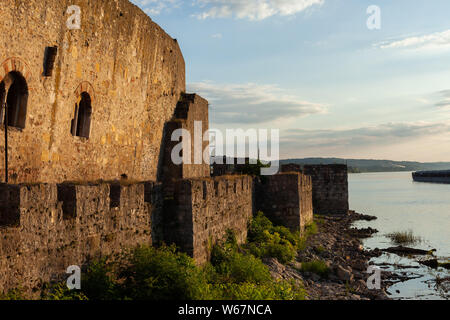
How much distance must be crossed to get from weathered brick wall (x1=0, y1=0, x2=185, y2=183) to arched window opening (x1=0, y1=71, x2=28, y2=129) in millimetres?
131

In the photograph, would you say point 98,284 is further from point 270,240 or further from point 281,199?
point 281,199

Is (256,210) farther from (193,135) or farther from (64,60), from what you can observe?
(64,60)

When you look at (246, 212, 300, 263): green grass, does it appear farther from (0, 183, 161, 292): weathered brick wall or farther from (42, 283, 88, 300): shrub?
(42, 283, 88, 300): shrub

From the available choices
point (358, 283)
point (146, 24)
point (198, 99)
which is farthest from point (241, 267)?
point (198, 99)

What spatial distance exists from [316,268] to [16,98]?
9.61m

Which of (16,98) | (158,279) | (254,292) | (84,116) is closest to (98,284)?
(158,279)

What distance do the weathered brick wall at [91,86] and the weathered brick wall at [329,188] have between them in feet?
49.9

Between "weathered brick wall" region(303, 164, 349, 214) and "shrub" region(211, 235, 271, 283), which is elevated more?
"weathered brick wall" region(303, 164, 349, 214)

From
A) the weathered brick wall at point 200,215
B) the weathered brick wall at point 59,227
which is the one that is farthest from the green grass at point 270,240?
the weathered brick wall at point 59,227

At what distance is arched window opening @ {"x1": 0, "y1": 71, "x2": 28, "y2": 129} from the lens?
31.6ft

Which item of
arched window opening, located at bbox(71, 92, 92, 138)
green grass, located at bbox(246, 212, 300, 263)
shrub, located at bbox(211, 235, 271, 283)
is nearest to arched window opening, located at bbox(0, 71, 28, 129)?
arched window opening, located at bbox(71, 92, 92, 138)

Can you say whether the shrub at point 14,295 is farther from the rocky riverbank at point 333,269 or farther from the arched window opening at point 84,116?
the rocky riverbank at point 333,269

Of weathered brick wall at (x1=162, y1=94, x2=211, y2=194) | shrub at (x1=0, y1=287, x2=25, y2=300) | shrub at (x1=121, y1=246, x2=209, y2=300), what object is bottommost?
shrub at (x1=121, y1=246, x2=209, y2=300)
